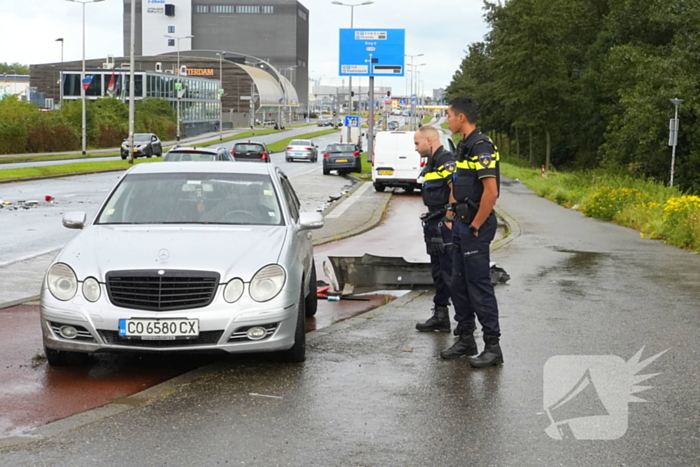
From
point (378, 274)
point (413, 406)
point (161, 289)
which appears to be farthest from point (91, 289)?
point (378, 274)

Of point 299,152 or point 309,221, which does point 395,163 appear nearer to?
point 309,221

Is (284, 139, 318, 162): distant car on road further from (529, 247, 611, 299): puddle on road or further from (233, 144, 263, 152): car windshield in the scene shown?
(529, 247, 611, 299): puddle on road

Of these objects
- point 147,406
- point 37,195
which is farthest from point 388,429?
point 37,195

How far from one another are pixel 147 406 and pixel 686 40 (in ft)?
127

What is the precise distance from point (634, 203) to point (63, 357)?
18.3 metres

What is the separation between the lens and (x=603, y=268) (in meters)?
13.3

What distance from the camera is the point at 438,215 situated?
8227 millimetres

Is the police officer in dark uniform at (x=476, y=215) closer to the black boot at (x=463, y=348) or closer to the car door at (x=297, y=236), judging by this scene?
the black boot at (x=463, y=348)

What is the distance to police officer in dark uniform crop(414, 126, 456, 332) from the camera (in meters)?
8.11

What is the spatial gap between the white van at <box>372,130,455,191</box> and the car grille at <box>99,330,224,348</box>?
27192 millimetres

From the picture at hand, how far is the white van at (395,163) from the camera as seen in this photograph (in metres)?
33.9

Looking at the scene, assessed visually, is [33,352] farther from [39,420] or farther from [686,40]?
[686,40]

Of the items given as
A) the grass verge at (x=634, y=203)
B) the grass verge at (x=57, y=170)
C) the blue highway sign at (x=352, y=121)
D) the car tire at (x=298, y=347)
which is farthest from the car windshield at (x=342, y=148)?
the car tire at (x=298, y=347)

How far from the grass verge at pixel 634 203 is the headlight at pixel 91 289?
38.8 ft
